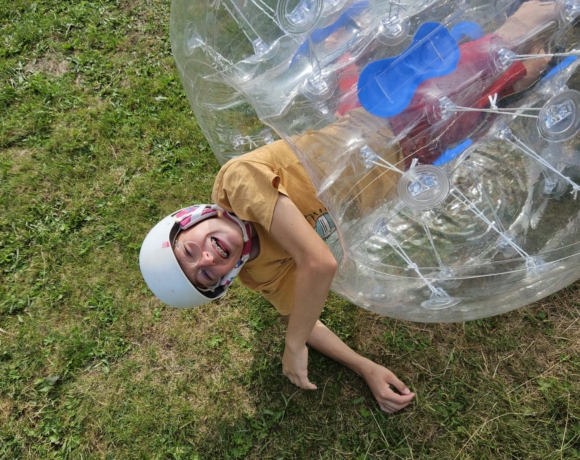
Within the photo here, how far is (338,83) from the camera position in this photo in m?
2.28

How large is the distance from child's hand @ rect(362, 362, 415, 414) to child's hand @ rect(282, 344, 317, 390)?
12.9 inches

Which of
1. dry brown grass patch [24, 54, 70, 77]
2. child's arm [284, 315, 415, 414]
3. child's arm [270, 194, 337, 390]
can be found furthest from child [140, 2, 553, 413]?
dry brown grass patch [24, 54, 70, 77]

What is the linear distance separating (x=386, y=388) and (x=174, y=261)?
127 cm

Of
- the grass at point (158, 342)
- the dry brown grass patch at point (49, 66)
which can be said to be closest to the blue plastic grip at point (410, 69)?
the grass at point (158, 342)

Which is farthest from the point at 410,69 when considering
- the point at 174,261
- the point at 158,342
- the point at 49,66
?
the point at 49,66

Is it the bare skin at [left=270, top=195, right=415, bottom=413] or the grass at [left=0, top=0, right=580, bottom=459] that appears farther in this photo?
the grass at [left=0, top=0, right=580, bottom=459]

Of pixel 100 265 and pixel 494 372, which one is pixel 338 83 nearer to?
pixel 494 372

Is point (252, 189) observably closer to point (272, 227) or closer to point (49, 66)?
point (272, 227)

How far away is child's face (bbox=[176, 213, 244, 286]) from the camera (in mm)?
2260

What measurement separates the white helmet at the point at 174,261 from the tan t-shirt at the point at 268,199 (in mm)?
82

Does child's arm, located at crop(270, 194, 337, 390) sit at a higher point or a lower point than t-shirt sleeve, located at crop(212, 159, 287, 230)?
lower

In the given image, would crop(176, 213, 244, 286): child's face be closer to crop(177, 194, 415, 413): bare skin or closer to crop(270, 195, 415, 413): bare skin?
crop(177, 194, 415, 413): bare skin

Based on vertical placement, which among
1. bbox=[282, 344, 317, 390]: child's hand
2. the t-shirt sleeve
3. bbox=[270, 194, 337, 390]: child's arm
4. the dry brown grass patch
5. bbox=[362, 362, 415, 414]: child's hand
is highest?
the dry brown grass patch

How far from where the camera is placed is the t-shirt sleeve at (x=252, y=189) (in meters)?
2.07
